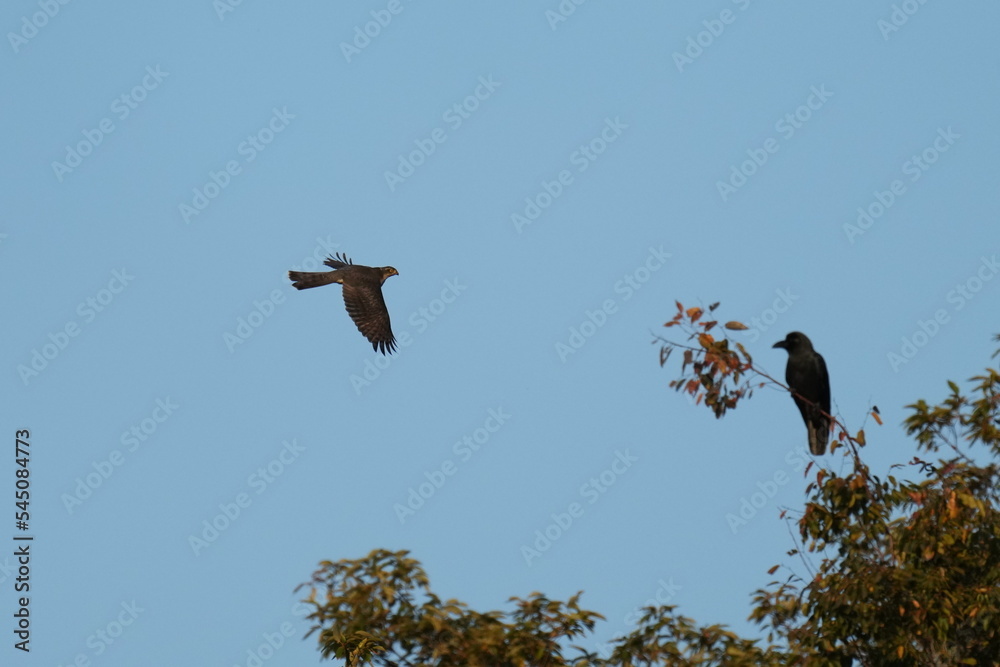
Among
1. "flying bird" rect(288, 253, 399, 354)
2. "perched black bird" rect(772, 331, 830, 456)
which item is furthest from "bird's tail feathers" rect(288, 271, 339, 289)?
"perched black bird" rect(772, 331, 830, 456)

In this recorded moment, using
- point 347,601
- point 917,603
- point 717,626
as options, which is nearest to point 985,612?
point 917,603

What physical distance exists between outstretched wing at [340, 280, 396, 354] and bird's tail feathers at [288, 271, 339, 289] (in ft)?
0.96

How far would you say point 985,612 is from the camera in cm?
857

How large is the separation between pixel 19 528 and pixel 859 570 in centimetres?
1084

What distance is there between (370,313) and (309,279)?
99 centimetres

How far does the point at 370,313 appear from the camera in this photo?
18797 mm

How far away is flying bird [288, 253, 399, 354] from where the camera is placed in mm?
18625

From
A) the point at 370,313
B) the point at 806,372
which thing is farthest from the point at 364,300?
the point at 806,372

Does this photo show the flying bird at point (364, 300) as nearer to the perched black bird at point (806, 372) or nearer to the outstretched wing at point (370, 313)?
the outstretched wing at point (370, 313)

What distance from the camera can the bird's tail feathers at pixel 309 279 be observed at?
18.3 m

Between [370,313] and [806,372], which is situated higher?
[370,313]

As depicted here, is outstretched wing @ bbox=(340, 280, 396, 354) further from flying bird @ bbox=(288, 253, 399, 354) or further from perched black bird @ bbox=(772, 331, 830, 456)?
perched black bird @ bbox=(772, 331, 830, 456)

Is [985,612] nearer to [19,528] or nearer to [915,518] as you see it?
[915,518]

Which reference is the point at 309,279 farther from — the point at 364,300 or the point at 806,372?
the point at 806,372
